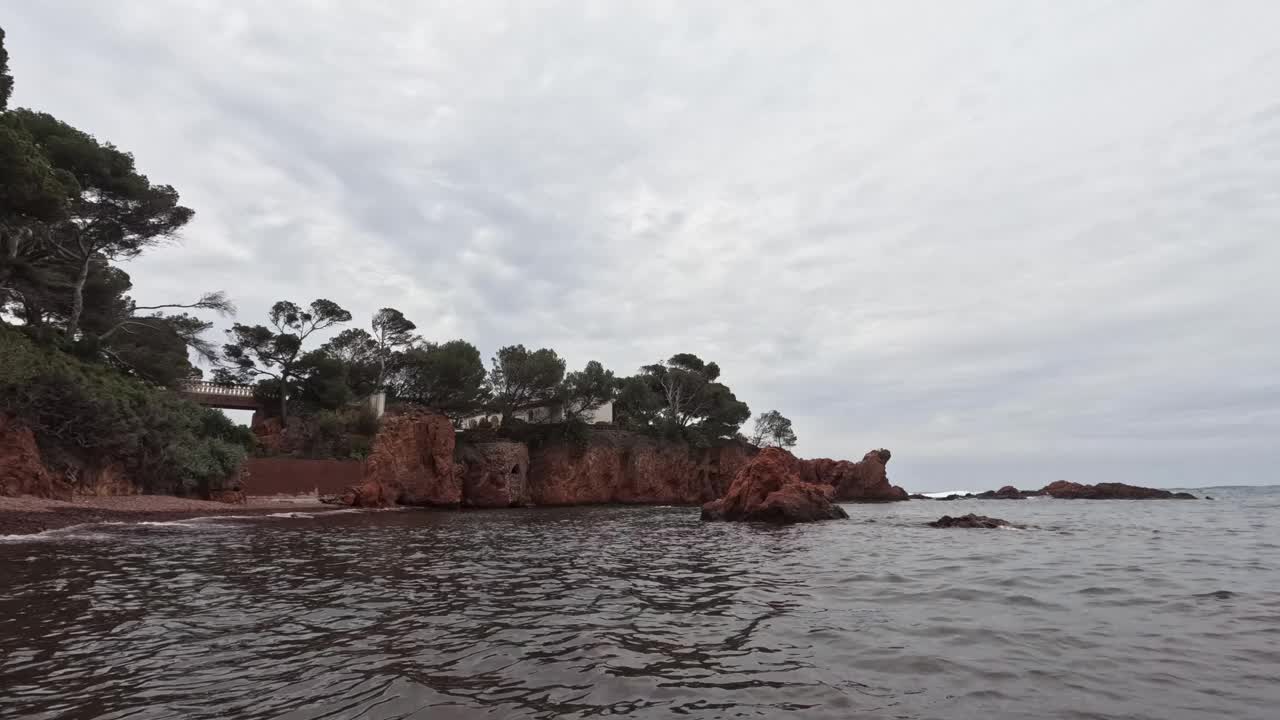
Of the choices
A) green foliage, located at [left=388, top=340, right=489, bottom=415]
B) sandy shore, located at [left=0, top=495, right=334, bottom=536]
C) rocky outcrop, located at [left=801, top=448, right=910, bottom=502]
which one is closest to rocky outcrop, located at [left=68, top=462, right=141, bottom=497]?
sandy shore, located at [left=0, top=495, right=334, bottom=536]

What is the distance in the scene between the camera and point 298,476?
44062mm

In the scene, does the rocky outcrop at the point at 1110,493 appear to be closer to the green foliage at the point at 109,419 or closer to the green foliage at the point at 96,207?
the green foliage at the point at 109,419

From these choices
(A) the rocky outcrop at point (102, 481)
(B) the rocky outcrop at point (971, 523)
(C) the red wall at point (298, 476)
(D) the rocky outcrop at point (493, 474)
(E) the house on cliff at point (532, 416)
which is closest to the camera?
(A) the rocky outcrop at point (102, 481)

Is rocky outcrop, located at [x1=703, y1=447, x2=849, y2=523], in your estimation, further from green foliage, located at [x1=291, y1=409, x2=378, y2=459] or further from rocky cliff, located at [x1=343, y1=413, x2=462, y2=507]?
green foliage, located at [x1=291, y1=409, x2=378, y2=459]

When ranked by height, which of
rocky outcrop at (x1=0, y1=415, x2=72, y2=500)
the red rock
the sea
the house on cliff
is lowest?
the red rock

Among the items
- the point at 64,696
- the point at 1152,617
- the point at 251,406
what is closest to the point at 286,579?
the point at 64,696

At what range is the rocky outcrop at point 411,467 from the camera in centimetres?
4394

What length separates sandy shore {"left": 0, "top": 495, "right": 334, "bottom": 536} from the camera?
61.6ft

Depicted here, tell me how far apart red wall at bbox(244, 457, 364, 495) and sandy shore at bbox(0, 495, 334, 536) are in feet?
23.1

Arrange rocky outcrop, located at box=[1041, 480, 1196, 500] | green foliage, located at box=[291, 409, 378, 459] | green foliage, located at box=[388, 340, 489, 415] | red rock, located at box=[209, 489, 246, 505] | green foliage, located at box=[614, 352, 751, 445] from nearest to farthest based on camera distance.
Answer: red rock, located at box=[209, 489, 246, 505] → green foliage, located at box=[291, 409, 378, 459] → green foliage, located at box=[388, 340, 489, 415] → green foliage, located at box=[614, 352, 751, 445] → rocky outcrop, located at box=[1041, 480, 1196, 500]

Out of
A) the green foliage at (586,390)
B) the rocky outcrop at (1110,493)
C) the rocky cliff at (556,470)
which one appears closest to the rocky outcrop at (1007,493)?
the rocky outcrop at (1110,493)

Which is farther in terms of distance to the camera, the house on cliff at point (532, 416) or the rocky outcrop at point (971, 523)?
the house on cliff at point (532, 416)

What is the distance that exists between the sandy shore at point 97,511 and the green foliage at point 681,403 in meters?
45.4

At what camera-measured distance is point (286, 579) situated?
12047 mm
